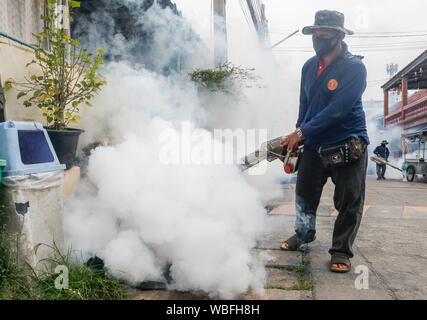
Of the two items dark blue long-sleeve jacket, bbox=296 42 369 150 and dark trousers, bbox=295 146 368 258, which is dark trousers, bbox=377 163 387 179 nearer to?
dark trousers, bbox=295 146 368 258

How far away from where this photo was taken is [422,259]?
2889 millimetres

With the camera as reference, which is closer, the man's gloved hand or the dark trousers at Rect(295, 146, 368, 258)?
the dark trousers at Rect(295, 146, 368, 258)

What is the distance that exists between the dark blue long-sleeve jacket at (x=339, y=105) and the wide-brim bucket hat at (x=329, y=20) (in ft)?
0.57

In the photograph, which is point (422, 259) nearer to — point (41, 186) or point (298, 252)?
point (298, 252)

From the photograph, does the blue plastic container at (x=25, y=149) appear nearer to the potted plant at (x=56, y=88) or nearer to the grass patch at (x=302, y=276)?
the potted plant at (x=56, y=88)

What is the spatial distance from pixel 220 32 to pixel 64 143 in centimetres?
634

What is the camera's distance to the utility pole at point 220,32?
812 centimetres

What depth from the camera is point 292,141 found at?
2.95 metres

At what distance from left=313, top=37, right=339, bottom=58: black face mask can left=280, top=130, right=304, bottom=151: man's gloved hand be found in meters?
0.67

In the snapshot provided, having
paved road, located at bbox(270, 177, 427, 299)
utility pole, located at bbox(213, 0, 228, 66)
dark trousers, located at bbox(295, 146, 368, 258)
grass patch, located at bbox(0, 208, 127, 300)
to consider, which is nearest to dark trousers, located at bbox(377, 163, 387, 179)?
utility pole, located at bbox(213, 0, 228, 66)

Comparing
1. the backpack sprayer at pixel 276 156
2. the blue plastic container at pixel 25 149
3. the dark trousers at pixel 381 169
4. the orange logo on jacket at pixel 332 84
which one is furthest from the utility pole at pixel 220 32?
the dark trousers at pixel 381 169

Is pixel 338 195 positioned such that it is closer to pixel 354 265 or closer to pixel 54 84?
pixel 354 265

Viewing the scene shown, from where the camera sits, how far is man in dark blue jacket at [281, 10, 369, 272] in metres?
2.66

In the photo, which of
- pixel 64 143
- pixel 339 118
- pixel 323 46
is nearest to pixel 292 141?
pixel 339 118
